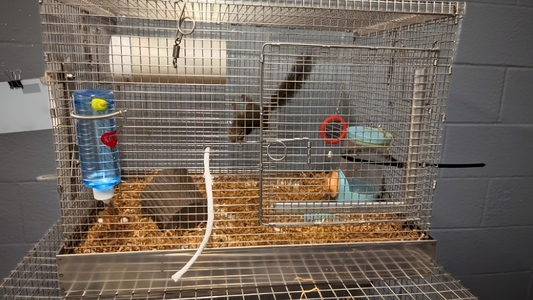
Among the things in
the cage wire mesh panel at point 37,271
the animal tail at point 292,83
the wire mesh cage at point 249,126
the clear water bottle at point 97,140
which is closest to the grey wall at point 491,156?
the wire mesh cage at point 249,126

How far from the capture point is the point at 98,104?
0.71 meters

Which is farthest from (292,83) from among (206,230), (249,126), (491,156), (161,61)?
(491,156)

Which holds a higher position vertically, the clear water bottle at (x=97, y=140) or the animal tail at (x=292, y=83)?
the animal tail at (x=292, y=83)

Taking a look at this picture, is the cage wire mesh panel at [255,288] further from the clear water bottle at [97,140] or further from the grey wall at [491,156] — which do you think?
the grey wall at [491,156]

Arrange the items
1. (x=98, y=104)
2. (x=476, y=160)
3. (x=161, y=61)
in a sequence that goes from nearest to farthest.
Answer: (x=98, y=104) → (x=161, y=61) → (x=476, y=160)

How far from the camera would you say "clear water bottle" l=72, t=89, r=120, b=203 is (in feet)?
2.41

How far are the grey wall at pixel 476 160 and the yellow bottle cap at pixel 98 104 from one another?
1.91 feet

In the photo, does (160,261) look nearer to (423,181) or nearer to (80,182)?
(80,182)

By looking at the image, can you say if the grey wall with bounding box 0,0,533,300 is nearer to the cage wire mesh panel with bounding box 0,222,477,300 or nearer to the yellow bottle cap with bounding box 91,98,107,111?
the cage wire mesh panel with bounding box 0,222,477,300

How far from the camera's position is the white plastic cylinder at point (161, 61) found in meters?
0.82

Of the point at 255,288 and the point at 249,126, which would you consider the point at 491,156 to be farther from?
the point at 255,288

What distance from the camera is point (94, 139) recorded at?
75cm

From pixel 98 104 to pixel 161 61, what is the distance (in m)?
0.20

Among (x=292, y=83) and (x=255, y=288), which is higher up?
(x=292, y=83)
